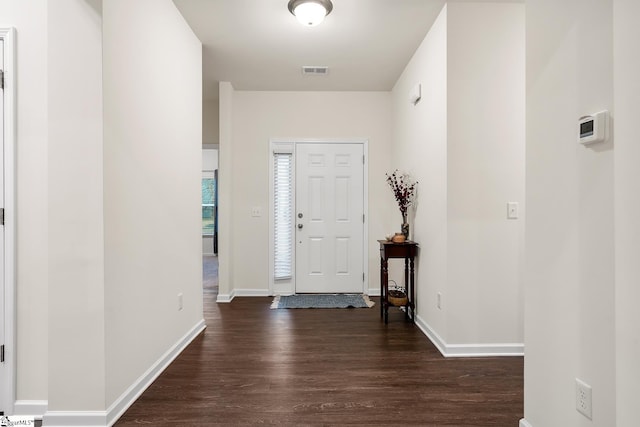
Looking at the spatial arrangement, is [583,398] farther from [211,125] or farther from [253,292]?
[211,125]

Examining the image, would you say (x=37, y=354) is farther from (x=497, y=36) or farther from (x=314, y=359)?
(x=497, y=36)

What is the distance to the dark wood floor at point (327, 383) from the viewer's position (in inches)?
77.4

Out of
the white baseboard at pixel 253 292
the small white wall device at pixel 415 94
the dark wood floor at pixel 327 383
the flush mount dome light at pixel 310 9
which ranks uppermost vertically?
the flush mount dome light at pixel 310 9

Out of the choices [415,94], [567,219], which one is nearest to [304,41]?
[415,94]

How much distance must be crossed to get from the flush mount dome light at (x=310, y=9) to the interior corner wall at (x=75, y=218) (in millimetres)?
1381

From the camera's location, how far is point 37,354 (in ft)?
6.48

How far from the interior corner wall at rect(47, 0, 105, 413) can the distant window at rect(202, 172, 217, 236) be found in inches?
303

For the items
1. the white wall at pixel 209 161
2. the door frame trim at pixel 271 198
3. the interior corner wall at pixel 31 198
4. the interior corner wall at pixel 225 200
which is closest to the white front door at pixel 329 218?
the door frame trim at pixel 271 198

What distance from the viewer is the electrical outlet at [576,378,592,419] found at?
1.37 m

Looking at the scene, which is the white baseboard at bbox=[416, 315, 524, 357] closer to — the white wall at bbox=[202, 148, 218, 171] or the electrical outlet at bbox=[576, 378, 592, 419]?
the electrical outlet at bbox=[576, 378, 592, 419]

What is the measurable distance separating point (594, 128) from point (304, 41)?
9.00 ft

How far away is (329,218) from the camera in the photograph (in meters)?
4.95

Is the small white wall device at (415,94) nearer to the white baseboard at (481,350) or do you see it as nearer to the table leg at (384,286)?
the table leg at (384,286)

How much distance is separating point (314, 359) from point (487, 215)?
5.65ft
